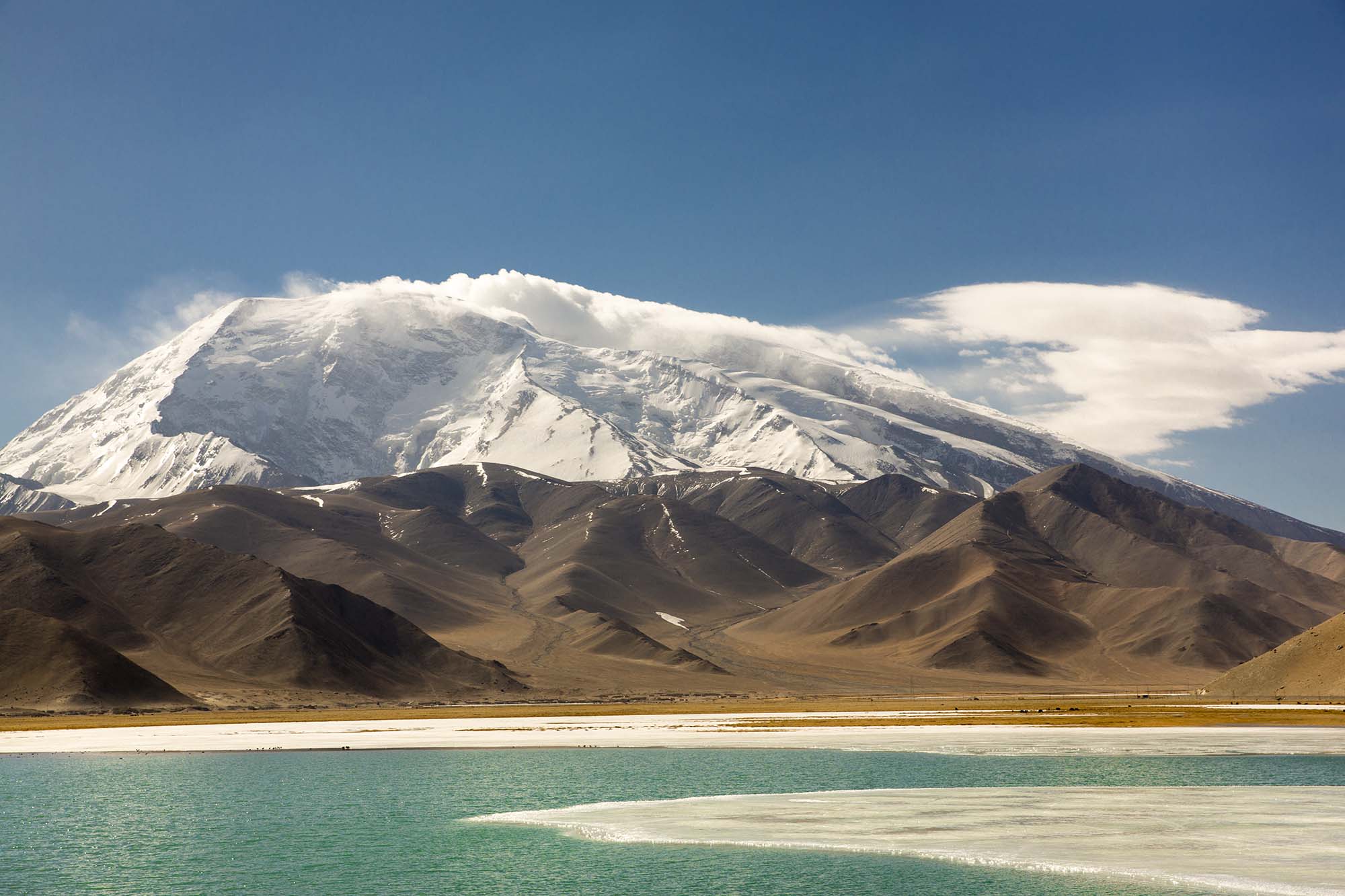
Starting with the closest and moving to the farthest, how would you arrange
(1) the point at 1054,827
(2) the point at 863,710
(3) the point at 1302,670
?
(1) the point at 1054,827 → (3) the point at 1302,670 → (2) the point at 863,710

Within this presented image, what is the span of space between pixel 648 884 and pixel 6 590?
594 feet

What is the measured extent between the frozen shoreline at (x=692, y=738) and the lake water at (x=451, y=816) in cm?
493

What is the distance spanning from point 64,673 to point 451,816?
121323 millimetres

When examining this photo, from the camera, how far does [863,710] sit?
154 m

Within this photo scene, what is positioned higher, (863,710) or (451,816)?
(451,816)

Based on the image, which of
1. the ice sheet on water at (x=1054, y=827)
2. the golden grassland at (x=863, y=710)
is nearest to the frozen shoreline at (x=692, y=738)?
the golden grassland at (x=863, y=710)

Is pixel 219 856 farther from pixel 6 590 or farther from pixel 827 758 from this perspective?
pixel 6 590

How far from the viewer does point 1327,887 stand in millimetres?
36375

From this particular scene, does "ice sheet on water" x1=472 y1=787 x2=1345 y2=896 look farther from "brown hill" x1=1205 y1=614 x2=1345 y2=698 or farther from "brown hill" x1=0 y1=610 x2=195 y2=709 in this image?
"brown hill" x1=0 y1=610 x2=195 y2=709

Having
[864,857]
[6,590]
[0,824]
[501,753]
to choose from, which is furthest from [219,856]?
[6,590]

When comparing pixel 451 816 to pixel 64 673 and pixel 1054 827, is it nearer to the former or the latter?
pixel 1054 827

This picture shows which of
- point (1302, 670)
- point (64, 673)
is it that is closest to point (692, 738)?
point (1302, 670)

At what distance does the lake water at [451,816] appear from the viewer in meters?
40.4

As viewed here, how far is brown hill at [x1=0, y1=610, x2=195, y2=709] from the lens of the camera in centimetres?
15238
